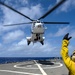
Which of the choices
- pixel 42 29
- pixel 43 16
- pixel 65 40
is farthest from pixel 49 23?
pixel 65 40

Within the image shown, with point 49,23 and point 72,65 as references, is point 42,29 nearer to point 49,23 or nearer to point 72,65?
point 49,23

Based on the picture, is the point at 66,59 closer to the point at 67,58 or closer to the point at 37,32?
the point at 67,58

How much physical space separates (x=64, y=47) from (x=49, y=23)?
4034 cm

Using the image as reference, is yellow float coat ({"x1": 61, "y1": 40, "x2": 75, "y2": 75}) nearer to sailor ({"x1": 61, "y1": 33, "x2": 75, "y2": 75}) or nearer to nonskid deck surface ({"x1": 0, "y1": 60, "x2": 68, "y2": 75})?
sailor ({"x1": 61, "y1": 33, "x2": 75, "y2": 75})

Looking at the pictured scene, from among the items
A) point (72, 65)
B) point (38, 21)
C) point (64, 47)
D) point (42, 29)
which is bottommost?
point (72, 65)

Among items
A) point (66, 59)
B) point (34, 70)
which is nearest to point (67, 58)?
point (66, 59)

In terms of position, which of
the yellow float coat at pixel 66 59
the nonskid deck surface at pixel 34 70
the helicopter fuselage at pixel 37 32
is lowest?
the yellow float coat at pixel 66 59

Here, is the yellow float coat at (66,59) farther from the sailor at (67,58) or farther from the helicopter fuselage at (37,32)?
the helicopter fuselage at (37,32)

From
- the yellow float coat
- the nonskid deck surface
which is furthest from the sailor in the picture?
the nonskid deck surface

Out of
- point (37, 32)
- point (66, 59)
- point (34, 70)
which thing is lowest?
point (66, 59)

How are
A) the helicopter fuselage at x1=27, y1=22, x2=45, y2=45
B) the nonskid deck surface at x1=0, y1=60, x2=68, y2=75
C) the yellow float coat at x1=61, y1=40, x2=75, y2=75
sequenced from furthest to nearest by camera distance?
the helicopter fuselage at x1=27, y1=22, x2=45, y2=45
the nonskid deck surface at x1=0, y1=60, x2=68, y2=75
the yellow float coat at x1=61, y1=40, x2=75, y2=75

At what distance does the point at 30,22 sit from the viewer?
44156 millimetres

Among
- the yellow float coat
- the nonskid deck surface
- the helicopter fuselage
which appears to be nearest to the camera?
the yellow float coat

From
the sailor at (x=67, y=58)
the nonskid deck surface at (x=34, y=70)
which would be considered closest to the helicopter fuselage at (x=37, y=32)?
the nonskid deck surface at (x=34, y=70)
